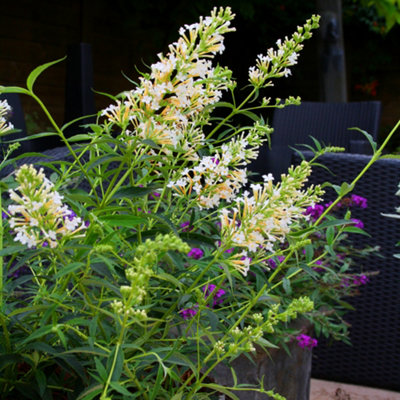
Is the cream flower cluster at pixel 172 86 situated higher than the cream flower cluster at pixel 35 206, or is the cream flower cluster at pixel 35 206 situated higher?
the cream flower cluster at pixel 172 86

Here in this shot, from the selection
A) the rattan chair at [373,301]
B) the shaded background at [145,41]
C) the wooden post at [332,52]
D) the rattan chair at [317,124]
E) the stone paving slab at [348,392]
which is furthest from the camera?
the shaded background at [145,41]

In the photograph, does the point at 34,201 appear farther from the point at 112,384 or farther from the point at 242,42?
the point at 242,42

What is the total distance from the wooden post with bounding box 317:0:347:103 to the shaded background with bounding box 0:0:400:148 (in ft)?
0.46

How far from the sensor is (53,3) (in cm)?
627

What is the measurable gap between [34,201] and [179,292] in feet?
0.91

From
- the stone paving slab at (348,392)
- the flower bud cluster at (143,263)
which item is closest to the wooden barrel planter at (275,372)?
the stone paving slab at (348,392)

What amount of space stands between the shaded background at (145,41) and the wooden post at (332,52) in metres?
0.14

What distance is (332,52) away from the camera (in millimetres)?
5223

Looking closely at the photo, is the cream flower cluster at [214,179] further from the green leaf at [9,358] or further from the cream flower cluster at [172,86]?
the green leaf at [9,358]

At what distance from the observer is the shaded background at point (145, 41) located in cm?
606

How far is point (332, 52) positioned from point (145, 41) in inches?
102

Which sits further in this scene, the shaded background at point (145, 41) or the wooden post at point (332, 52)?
the shaded background at point (145, 41)

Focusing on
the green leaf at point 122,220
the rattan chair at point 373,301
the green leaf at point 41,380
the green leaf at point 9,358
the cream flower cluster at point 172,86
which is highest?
the cream flower cluster at point 172,86

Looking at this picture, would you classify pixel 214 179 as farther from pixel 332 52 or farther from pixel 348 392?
pixel 332 52
